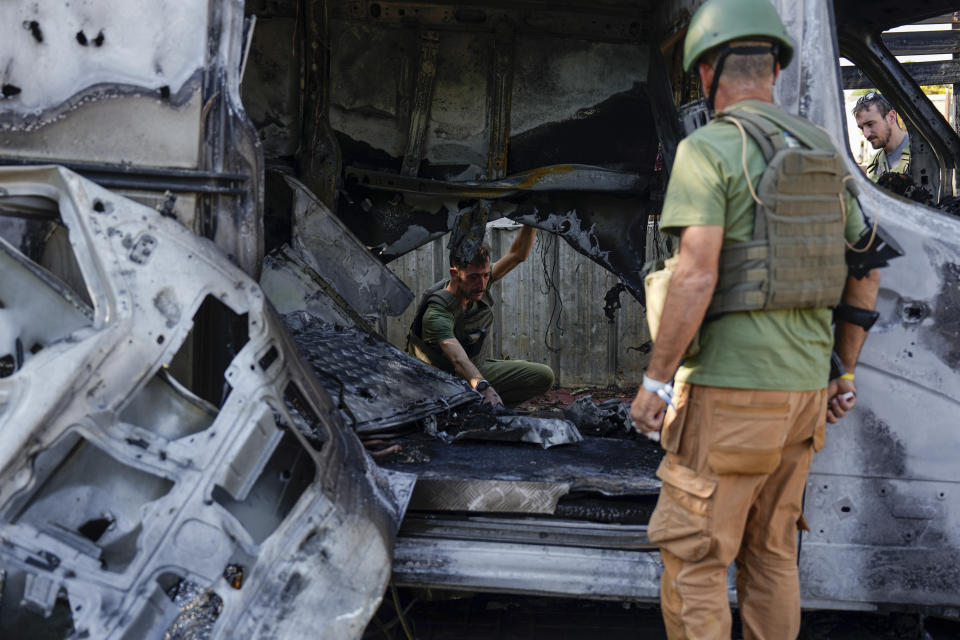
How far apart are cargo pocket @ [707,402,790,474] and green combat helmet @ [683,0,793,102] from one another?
2.68ft

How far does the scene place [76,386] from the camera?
5.91ft

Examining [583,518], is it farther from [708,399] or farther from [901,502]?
[901,502]

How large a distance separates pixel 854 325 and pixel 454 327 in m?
2.92

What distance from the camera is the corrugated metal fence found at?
7.94 metres

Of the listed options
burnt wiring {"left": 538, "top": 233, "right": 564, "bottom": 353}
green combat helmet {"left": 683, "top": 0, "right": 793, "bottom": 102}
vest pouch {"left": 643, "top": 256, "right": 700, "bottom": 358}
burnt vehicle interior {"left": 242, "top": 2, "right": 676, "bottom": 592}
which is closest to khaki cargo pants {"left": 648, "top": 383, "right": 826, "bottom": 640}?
vest pouch {"left": 643, "top": 256, "right": 700, "bottom": 358}

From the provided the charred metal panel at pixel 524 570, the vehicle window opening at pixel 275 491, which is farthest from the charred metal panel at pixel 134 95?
the charred metal panel at pixel 524 570

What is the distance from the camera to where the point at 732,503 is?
2010 mm

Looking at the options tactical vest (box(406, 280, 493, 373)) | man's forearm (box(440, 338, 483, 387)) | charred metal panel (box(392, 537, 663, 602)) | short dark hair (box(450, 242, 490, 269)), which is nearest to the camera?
charred metal panel (box(392, 537, 663, 602))

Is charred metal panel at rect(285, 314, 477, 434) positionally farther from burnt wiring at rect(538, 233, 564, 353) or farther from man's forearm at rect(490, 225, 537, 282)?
burnt wiring at rect(538, 233, 564, 353)

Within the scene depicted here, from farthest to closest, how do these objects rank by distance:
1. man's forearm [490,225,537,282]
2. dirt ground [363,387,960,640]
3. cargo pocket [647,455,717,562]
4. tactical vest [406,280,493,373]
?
man's forearm [490,225,537,282] → tactical vest [406,280,493,373] → dirt ground [363,387,960,640] → cargo pocket [647,455,717,562]

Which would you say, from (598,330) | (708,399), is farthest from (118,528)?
(598,330)

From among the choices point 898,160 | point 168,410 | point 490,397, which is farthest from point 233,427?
point 898,160

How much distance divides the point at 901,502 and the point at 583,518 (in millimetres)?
936

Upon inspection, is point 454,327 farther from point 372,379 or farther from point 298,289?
point 372,379
